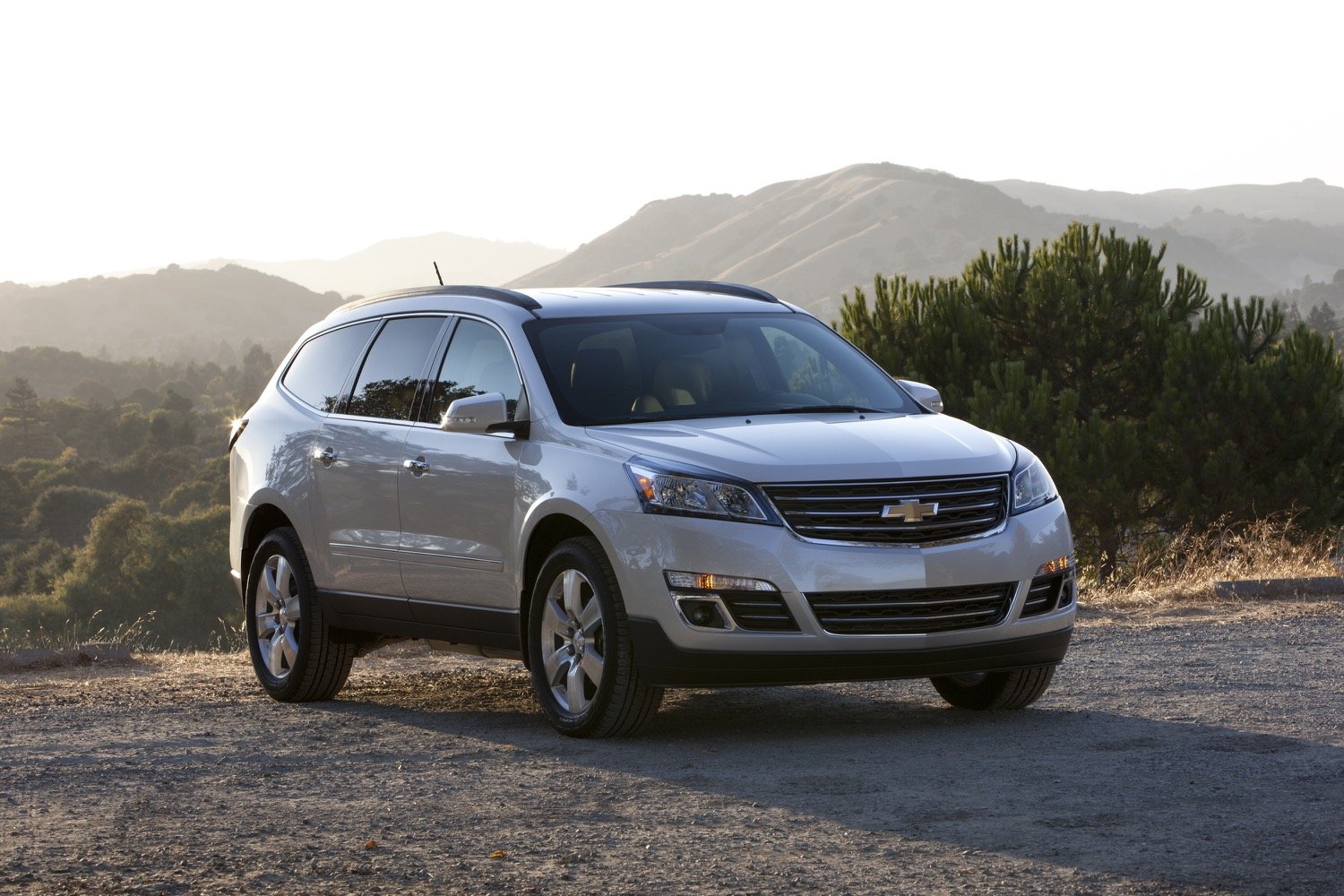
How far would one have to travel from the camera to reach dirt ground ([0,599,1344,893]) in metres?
5.19

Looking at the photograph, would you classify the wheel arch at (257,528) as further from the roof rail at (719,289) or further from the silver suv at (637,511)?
the roof rail at (719,289)

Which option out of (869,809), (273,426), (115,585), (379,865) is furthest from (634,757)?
(115,585)

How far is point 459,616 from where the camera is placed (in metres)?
8.35

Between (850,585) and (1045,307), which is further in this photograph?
(1045,307)

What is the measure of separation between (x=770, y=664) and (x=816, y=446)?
35.5 inches

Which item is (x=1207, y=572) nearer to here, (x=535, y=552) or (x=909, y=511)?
(x=909, y=511)

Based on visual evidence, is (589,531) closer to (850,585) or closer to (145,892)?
(850,585)

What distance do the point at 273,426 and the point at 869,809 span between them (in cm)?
496

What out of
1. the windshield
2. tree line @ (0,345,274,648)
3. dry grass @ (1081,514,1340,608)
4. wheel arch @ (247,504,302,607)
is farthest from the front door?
tree line @ (0,345,274,648)

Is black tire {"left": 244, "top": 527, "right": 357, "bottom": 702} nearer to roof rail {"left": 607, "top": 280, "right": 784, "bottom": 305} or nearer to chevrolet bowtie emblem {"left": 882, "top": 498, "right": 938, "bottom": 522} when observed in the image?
roof rail {"left": 607, "top": 280, "right": 784, "bottom": 305}

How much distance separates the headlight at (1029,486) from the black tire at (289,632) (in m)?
3.66

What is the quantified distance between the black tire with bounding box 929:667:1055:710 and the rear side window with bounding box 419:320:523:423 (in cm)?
241

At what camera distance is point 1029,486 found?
7.76m

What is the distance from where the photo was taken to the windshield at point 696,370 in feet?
26.8
